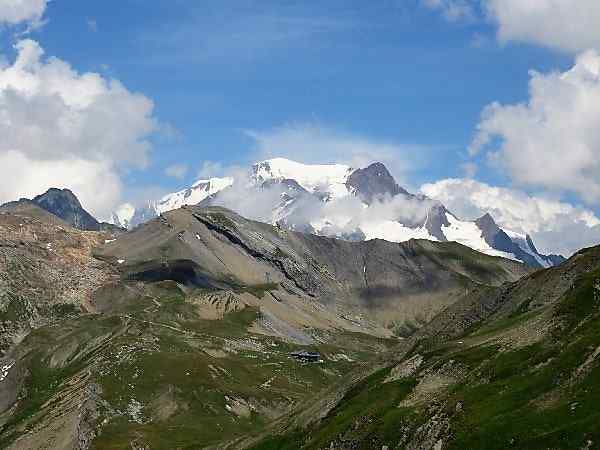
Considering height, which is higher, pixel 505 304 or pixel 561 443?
pixel 505 304

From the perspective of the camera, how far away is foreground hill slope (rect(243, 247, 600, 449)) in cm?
7494

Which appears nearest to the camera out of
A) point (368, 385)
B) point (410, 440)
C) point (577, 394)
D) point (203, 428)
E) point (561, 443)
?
point (561, 443)

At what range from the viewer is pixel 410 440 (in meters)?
89.7

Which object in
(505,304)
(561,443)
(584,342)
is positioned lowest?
(561,443)

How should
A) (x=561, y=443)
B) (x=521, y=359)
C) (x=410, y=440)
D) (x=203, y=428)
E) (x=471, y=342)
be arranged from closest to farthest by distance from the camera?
(x=561, y=443) < (x=410, y=440) < (x=521, y=359) < (x=471, y=342) < (x=203, y=428)

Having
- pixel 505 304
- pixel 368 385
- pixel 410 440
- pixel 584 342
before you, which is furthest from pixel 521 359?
pixel 505 304

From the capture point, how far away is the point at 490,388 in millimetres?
90750

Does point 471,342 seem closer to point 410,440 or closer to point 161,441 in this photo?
point 410,440

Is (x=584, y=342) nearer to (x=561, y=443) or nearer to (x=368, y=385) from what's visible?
(x=561, y=443)

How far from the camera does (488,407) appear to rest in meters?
84.2

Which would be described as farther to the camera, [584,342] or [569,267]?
[569,267]

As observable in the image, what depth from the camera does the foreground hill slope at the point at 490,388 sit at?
74938mm

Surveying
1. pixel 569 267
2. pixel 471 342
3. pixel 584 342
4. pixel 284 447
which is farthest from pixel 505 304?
pixel 584 342

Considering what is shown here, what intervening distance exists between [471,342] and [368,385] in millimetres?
17898
